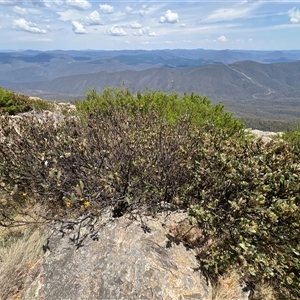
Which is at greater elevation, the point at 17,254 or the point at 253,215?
the point at 253,215

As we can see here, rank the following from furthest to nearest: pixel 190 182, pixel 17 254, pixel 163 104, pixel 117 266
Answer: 1. pixel 163 104
2. pixel 190 182
3. pixel 17 254
4. pixel 117 266

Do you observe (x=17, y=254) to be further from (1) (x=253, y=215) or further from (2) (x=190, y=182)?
(1) (x=253, y=215)

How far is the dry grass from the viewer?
3.38m

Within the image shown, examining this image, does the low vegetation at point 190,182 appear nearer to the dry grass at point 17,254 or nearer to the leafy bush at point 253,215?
the leafy bush at point 253,215

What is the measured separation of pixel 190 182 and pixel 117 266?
5.55ft

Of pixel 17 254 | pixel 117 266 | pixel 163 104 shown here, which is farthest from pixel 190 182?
pixel 163 104

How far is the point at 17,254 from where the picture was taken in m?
3.75

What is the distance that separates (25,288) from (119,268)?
1201 mm

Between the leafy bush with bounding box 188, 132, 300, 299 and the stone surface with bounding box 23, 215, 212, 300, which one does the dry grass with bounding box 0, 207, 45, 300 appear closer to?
the stone surface with bounding box 23, 215, 212, 300

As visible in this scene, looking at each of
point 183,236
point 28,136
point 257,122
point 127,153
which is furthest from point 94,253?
point 257,122

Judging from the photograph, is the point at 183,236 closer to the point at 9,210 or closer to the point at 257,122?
the point at 9,210

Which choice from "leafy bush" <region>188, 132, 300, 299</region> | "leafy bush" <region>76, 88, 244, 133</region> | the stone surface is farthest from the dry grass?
"leafy bush" <region>76, 88, 244, 133</region>

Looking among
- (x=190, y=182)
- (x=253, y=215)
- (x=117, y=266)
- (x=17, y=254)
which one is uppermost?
(x=253, y=215)

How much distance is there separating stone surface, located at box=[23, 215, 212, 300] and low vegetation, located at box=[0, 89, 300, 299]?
0.99ft
